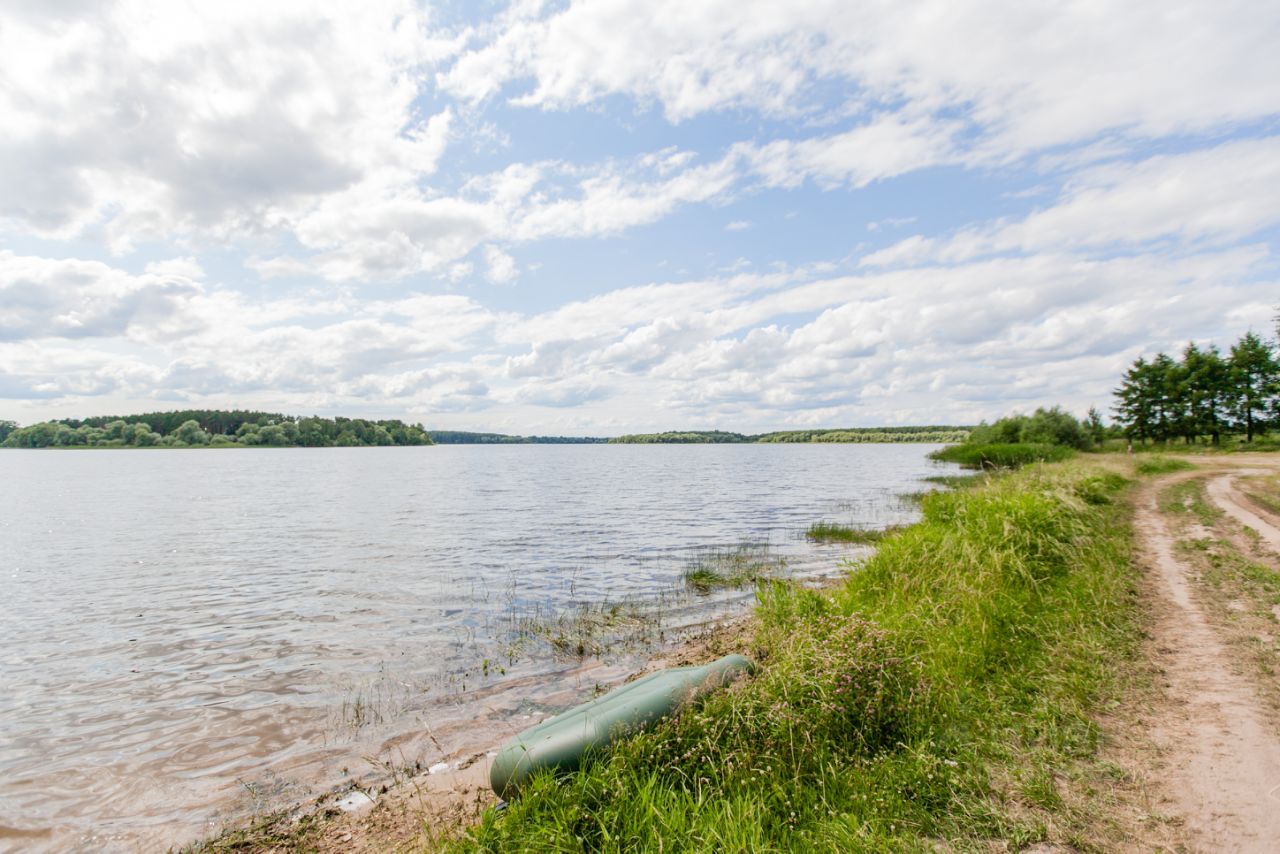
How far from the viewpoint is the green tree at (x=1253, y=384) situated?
74.6 metres

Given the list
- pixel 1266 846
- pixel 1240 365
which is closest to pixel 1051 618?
pixel 1266 846

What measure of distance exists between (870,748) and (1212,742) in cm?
326

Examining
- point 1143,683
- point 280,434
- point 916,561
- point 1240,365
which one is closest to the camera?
point 1143,683

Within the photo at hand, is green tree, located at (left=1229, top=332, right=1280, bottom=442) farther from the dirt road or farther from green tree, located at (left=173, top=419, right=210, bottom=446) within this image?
green tree, located at (left=173, top=419, right=210, bottom=446)

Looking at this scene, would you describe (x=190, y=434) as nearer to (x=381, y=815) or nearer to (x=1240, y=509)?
(x=381, y=815)

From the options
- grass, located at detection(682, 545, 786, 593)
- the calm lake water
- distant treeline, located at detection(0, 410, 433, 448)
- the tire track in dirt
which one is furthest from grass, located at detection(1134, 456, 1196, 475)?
distant treeline, located at detection(0, 410, 433, 448)

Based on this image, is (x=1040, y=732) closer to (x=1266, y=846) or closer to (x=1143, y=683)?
(x=1266, y=846)

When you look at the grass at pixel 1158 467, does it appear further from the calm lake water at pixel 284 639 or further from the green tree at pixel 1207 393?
the green tree at pixel 1207 393

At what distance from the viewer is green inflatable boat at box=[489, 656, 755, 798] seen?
218 inches

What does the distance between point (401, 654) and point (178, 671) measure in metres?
3.76

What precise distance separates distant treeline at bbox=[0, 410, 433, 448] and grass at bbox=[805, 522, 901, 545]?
175 m

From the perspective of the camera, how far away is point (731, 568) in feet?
63.0

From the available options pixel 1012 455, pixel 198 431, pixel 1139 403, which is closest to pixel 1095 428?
pixel 1139 403

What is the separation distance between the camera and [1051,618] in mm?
9523
